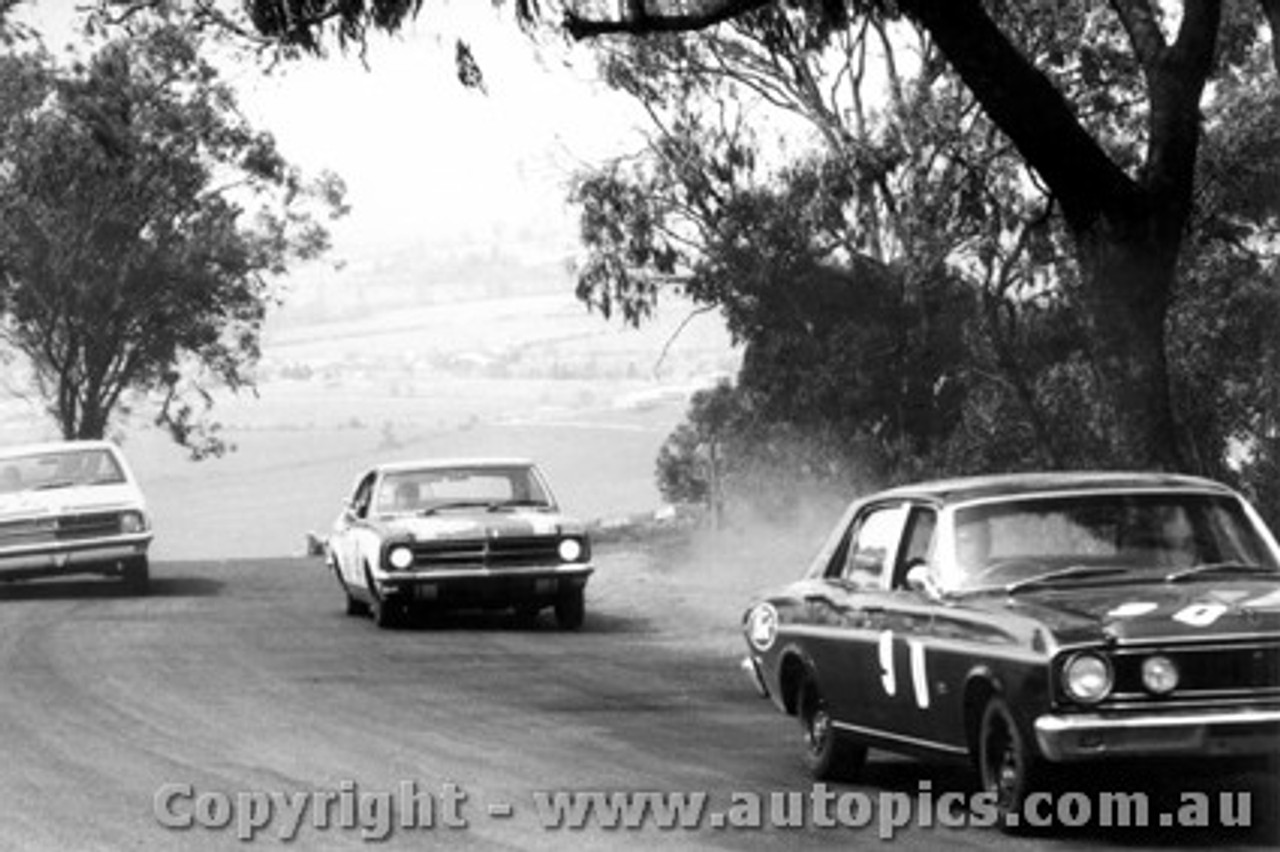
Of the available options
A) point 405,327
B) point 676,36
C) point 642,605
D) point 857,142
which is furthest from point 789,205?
point 405,327

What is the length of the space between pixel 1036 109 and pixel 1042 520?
7.83m

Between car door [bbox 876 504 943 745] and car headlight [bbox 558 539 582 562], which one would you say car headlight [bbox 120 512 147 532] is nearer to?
car headlight [bbox 558 539 582 562]

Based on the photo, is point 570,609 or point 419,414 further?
point 419,414

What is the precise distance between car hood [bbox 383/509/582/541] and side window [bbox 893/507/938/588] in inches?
470

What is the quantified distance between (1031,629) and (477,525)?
13.9m

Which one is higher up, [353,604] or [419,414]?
[353,604]

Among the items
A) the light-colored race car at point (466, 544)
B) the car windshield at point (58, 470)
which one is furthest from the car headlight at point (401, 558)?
the car windshield at point (58, 470)

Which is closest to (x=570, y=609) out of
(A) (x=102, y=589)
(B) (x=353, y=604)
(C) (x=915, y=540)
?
(B) (x=353, y=604)

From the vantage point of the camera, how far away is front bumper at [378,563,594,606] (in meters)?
25.2

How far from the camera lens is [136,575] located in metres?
34.0

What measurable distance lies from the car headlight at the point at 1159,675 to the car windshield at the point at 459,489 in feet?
48.7

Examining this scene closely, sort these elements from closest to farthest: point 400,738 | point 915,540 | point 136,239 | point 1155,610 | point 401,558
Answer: point 1155,610 → point 915,540 → point 400,738 → point 401,558 → point 136,239

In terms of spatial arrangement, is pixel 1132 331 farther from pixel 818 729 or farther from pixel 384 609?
pixel 818 729

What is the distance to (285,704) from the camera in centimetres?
1873
